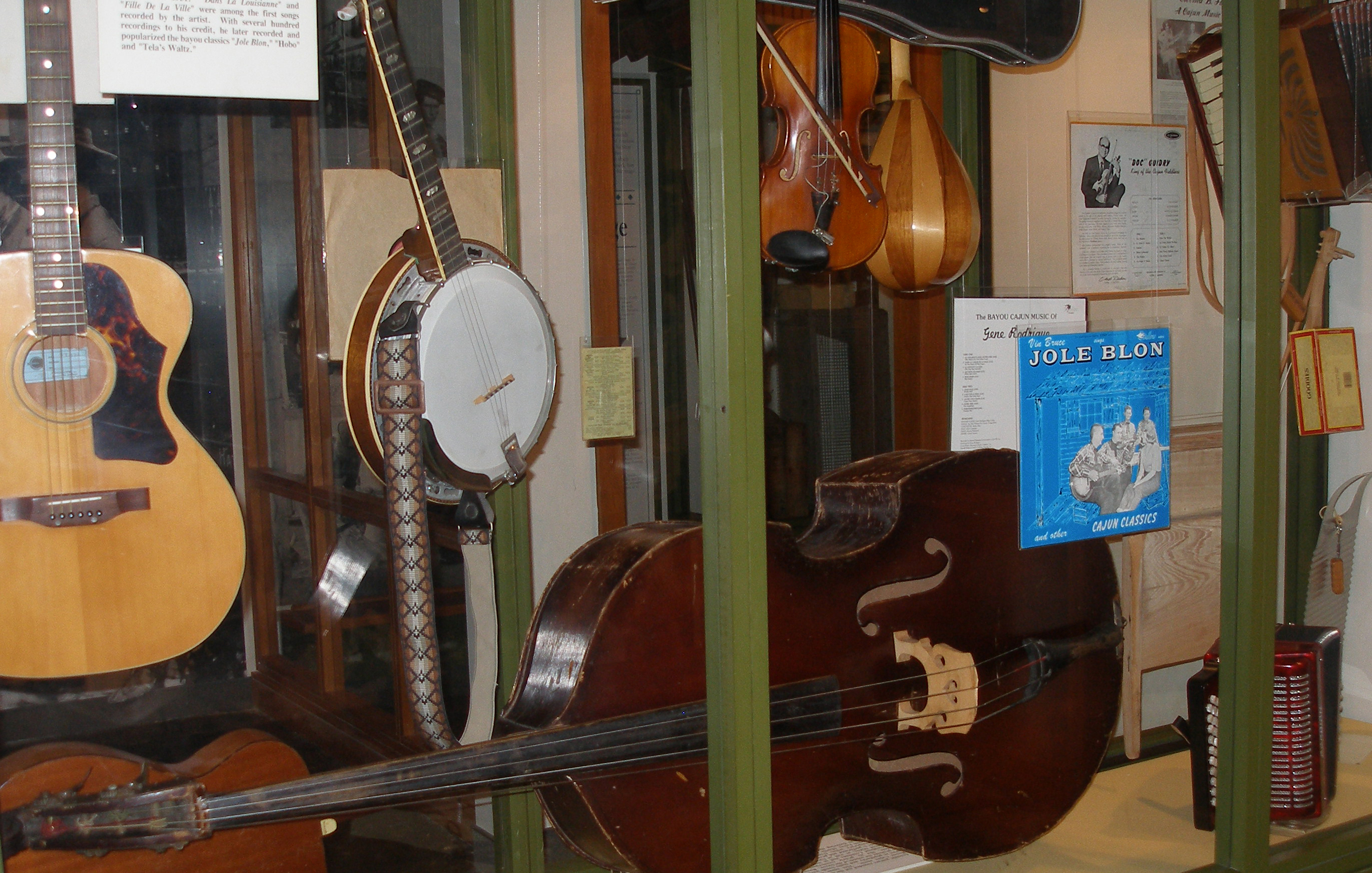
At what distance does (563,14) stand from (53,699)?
1.06 metres

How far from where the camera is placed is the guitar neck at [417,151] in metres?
1.34

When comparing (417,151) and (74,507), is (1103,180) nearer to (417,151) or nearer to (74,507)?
(417,151)

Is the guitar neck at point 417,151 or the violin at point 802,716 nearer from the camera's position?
the violin at point 802,716

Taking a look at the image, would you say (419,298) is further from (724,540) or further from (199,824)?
(199,824)

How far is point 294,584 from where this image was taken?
1.40m

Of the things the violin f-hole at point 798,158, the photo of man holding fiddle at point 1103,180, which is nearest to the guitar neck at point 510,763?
the violin f-hole at point 798,158

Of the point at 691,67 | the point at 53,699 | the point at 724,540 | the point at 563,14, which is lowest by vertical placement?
the point at 53,699

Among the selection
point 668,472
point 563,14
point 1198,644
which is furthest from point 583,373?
point 1198,644

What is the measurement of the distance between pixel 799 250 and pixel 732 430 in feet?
1.03

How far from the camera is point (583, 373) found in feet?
4.98

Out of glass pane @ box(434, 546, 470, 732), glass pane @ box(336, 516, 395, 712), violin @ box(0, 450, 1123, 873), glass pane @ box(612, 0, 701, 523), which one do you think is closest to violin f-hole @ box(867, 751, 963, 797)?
violin @ box(0, 450, 1123, 873)

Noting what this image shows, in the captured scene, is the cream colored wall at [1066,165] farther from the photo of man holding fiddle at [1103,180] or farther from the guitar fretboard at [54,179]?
the guitar fretboard at [54,179]

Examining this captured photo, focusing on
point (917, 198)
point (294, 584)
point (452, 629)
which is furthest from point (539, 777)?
point (917, 198)

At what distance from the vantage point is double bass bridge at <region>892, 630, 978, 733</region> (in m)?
1.56
